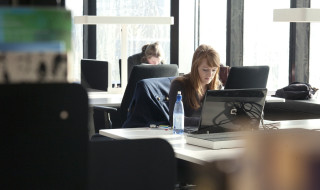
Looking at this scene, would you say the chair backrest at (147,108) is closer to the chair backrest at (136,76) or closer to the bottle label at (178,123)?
the bottle label at (178,123)

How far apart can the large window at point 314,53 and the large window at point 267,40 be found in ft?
1.46

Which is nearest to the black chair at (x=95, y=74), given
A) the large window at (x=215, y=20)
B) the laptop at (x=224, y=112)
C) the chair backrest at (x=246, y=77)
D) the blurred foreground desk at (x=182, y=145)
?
the chair backrest at (x=246, y=77)

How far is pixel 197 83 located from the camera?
13.8 feet

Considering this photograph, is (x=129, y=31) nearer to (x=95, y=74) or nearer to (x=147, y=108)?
(x=95, y=74)

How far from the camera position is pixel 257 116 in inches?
137

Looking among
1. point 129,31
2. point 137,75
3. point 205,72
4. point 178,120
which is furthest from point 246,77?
point 129,31

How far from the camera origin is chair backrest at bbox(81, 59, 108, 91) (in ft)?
21.8

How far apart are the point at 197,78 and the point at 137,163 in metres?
3.31

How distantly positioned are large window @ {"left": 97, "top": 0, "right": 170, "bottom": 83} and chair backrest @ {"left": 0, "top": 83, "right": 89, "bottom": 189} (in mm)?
8550

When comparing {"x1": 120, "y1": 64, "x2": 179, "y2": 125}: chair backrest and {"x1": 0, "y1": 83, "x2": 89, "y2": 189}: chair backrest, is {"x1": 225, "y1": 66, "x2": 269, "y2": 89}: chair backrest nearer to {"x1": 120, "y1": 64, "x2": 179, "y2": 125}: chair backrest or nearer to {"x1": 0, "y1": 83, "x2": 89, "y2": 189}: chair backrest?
{"x1": 120, "y1": 64, "x2": 179, "y2": 125}: chair backrest

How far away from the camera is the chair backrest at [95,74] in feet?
21.8

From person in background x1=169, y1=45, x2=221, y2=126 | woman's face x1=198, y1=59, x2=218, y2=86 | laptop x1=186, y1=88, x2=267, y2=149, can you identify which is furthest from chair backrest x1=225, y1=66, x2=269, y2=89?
laptop x1=186, y1=88, x2=267, y2=149

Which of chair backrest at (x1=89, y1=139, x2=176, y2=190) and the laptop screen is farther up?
chair backrest at (x1=89, y1=139, x2=176, y2=190)

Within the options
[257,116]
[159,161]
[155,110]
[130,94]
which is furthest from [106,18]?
[159,161]
